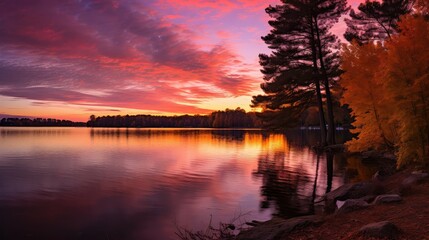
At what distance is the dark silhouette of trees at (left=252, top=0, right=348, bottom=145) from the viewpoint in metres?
42.1

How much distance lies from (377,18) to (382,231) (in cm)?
4129

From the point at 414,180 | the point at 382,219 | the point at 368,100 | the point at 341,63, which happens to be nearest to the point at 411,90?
the point at 414,180

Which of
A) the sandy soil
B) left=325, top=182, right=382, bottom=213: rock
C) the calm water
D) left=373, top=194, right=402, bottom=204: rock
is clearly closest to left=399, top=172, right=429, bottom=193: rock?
left=325, top=182, right=382, bottom=213: rock

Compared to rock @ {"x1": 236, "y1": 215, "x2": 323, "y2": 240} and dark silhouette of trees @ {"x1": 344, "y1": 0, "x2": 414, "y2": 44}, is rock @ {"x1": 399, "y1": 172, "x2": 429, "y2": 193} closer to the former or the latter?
rock @ {"x1": 236, "y1": 215, "x2": 323, "y2": 240}

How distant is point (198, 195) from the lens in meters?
19.5

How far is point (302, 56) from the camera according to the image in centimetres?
4394

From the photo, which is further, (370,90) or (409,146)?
(370,90)

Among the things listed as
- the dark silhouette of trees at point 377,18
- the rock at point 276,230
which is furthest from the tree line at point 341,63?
the rock at point 276,230

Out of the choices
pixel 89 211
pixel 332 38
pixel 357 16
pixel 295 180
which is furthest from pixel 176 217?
pixel 357 16

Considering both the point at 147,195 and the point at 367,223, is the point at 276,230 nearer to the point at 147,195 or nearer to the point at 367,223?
the point at 367,223

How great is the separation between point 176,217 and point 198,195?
428 cm

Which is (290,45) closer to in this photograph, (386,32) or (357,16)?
(357,16)

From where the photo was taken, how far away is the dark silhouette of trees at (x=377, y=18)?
1602 inches

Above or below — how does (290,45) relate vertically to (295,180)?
above
